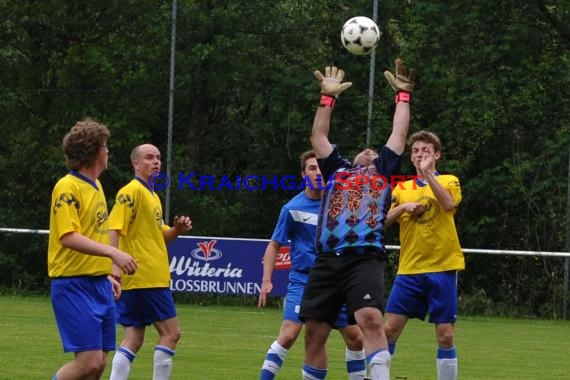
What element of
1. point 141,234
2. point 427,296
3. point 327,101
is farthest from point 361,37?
point 141,234

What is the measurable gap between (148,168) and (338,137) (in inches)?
527

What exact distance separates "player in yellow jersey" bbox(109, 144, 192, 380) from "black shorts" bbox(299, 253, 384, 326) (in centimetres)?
121

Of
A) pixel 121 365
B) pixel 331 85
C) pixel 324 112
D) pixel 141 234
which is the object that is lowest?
pixel 121 365

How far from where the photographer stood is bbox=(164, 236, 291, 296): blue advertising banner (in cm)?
1952

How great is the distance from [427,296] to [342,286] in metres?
1.83

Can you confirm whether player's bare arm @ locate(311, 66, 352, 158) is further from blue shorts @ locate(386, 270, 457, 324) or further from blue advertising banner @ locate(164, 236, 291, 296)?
blue advertising banner @ locate(164, 236, 291, 296)

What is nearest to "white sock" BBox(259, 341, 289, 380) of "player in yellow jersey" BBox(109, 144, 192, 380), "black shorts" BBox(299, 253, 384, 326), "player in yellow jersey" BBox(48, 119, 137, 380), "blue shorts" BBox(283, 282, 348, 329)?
A: "blue shorts" BBox(283, 282, 348, 329)

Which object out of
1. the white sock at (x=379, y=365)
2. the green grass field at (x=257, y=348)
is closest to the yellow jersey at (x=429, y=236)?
the green grass field at (x=257, y=348)

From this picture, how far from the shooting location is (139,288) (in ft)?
29.0

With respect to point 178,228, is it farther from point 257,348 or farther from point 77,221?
point 257,348

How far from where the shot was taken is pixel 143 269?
8.85 m

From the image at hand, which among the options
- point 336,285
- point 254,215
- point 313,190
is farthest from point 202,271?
point 336,285

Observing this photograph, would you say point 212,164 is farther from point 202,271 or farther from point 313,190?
point 313,190

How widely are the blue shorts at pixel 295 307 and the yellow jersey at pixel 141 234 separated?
1035 mm
